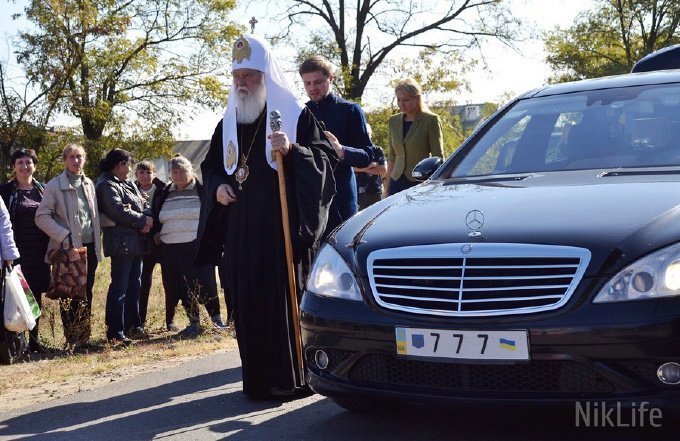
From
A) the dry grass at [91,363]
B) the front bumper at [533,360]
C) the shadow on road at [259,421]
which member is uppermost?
the front bumper at [533,360]

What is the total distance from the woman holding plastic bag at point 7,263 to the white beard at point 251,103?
320 centimetres

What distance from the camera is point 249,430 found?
563 centimetres

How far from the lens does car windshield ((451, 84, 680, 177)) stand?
5.59 m

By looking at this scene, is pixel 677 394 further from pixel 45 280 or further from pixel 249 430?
pixel 45 280

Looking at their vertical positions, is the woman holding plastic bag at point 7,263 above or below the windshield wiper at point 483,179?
below

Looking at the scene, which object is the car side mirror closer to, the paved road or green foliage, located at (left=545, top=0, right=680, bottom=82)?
the paved road

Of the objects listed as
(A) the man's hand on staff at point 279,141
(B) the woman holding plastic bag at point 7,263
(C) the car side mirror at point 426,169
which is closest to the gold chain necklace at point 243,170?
(A) the man's hand on staff at point 279,141

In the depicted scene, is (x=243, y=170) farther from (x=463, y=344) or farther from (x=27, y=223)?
(x=27, y=223)

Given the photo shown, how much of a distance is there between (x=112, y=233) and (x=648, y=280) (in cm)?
739

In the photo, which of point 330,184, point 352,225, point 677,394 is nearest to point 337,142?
point 330,184

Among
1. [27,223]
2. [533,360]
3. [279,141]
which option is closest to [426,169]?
[279,141]

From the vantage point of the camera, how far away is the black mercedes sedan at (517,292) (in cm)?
429

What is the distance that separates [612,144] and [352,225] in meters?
1.48

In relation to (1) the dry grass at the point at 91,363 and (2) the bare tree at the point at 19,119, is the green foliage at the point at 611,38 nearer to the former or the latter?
(2) the bare tree at the point at 19,119
